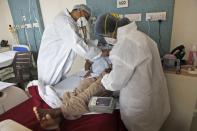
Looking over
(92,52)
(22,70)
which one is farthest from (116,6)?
(22,70)

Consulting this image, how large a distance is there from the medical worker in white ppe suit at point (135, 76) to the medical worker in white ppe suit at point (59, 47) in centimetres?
53

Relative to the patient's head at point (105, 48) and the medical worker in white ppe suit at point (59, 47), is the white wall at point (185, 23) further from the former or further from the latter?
the medical worker in white ppe suit at point (59, 47)

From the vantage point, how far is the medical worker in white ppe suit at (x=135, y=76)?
1.20 metres

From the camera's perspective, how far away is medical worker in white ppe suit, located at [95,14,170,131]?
1.20 metres

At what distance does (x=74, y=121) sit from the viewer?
4.42ft

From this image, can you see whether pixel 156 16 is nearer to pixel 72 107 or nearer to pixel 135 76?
pixel 135 76

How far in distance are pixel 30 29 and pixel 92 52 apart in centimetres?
189

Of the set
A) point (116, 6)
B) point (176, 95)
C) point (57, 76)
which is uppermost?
point (116, 6)

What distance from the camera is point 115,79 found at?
1.25 meters

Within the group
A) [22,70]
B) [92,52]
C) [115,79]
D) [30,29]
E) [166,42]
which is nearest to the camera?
[115,79]

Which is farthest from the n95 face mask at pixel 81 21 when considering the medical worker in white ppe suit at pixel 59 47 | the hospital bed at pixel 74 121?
the hospital bed at pixel 74 121

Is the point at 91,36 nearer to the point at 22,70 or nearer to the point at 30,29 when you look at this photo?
the point at 22,70

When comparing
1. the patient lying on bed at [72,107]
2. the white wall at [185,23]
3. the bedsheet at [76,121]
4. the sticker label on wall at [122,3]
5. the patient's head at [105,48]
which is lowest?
the bedsheet at [76,121]

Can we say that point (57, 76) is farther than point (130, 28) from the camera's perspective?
Yes
